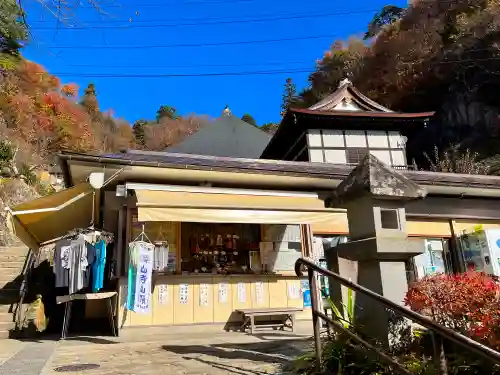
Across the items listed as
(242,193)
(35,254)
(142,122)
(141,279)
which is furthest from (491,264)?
(142,122)

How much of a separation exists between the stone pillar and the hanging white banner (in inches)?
165

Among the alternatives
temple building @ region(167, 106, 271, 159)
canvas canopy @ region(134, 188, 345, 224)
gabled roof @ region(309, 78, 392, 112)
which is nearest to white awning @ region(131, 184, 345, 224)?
canvas canopy @ region(134, 188, 345, 224)

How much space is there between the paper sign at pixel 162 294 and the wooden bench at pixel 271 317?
5.20 feet

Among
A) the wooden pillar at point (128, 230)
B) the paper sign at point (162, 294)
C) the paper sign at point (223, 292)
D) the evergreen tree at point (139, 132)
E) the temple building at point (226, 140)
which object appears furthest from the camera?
the evergreen tree at point (139, 132)

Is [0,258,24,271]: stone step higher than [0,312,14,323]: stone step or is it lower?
higher

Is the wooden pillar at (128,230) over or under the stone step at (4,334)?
over

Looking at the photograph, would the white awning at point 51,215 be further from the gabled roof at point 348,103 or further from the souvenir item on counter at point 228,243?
the gabled roof at point 348,103

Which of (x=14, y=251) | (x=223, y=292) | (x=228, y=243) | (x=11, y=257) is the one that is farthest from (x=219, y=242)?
(x=14, y=251)

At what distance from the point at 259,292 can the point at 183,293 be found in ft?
5.69

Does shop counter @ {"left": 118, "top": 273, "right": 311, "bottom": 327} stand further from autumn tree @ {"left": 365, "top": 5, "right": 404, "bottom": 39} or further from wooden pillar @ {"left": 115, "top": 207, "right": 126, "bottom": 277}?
autumn tree @ {"left": 365, "top": 5, "right": 404, "bottom": 39}

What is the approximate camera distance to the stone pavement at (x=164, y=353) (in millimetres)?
4688

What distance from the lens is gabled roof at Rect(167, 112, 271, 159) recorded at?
1898cm

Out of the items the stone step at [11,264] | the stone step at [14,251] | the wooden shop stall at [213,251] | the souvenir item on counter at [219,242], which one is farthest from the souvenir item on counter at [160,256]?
the stone step at [14,251]

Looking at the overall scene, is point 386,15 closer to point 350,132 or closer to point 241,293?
point 350,132
